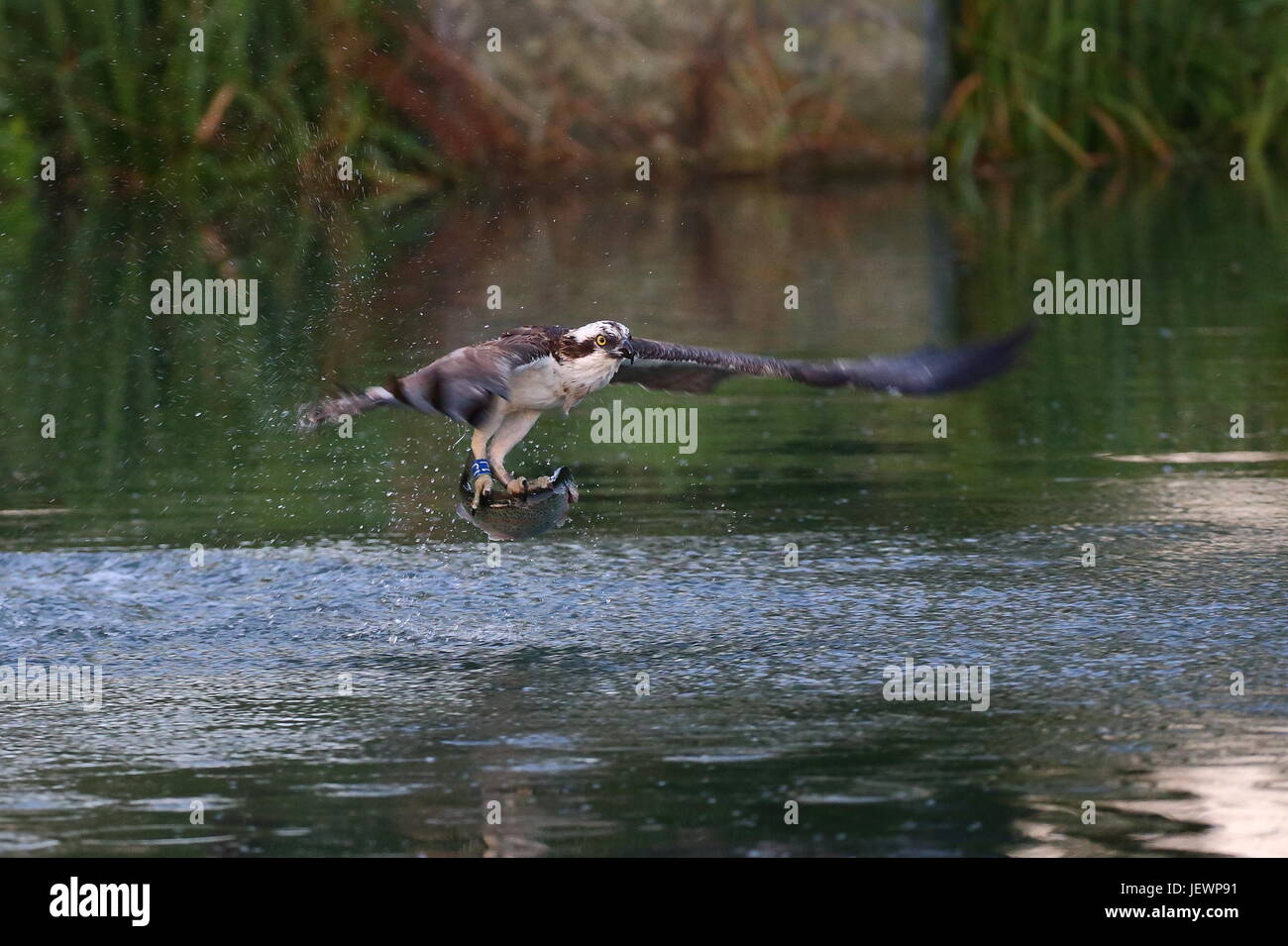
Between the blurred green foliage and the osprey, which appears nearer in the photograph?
the osprey

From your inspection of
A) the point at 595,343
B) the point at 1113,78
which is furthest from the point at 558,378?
the point at 1113,78

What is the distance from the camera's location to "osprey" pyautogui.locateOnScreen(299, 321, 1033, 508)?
23.2ft

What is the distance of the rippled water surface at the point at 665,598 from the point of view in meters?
5.26

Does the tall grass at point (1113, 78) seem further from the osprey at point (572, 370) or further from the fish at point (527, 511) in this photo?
the fish at point (527, 511)

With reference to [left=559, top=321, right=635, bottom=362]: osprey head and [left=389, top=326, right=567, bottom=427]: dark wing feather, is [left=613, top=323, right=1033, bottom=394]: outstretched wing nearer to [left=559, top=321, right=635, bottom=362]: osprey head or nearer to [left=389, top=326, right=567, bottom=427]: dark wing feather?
[left=559, top=321, right=635, bottom=362]: osprey head

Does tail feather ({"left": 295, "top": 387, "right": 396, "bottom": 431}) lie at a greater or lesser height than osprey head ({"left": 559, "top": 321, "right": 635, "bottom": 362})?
lesser

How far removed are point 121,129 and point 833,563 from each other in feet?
42.0

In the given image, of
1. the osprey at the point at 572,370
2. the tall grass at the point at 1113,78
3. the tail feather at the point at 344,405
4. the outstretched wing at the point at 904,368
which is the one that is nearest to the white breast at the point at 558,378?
the osprey at the point at 572,370

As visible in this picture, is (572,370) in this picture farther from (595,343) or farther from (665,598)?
(665,598)

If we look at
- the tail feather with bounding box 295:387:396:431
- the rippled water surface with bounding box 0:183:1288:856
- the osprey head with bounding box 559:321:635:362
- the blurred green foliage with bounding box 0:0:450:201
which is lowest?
the rippled water surface with bounding box 0:183:1288:856

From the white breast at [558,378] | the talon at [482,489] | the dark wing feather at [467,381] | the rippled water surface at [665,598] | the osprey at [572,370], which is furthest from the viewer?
the talon at [482,489]

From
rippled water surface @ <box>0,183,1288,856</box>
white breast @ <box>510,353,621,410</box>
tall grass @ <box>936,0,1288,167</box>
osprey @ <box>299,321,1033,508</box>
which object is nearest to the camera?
rippled water surface @ <box>0,183,1288,856</box>

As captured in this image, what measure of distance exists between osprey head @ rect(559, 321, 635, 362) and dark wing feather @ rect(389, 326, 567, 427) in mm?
136

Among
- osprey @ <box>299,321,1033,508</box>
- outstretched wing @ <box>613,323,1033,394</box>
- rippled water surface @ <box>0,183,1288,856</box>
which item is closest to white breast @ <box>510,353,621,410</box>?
osprey @ <box>299,321,1033,508</box>
